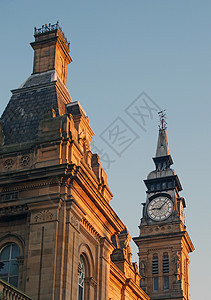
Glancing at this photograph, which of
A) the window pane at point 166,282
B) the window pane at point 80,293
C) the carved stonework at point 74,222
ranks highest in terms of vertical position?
the window pane at point 166,282

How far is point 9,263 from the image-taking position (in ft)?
106

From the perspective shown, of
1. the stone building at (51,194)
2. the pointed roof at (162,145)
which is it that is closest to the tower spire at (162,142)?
the pointed roof at (162,145)

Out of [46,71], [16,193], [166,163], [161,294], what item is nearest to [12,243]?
[16,193]

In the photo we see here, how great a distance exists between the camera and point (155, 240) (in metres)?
78.8

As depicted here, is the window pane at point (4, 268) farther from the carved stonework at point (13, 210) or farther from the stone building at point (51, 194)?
the carved stonework at point (13, 210)

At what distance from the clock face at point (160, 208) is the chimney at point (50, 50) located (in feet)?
134

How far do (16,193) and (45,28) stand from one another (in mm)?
16521

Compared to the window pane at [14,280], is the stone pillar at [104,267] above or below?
above

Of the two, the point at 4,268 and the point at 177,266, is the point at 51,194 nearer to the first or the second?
the point at 4,268

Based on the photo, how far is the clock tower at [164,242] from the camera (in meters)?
75.9

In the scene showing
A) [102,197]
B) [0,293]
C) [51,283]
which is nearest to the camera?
[0,293]

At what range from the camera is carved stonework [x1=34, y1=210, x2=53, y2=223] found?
3180cm

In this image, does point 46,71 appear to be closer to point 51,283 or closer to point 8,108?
point 8,108

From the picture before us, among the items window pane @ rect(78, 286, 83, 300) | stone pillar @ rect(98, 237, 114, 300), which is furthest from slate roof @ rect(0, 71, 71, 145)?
window pane @ rect(78, 286, 83, 300)
